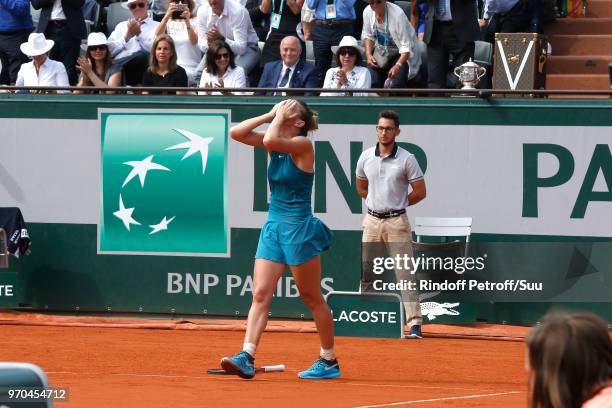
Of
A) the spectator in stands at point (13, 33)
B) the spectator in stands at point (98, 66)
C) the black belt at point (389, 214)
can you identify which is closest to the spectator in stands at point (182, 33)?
the spectator in stands at point (98, 66)

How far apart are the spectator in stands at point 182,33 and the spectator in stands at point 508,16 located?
140 inches

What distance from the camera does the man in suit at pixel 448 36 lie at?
13.8 meters

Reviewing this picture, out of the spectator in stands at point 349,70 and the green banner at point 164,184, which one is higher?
the spectator in stands at point 349,70

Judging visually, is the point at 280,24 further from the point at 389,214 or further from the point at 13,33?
the point at 389,214

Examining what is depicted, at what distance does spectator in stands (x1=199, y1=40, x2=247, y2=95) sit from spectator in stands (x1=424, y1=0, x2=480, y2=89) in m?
2.17

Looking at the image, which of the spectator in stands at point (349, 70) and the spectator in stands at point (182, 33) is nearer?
the spectator in stands at point (349, 70)

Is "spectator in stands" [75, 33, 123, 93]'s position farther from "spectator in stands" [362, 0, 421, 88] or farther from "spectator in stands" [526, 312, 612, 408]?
"spectator in stands" [526, 312, 612, 408]

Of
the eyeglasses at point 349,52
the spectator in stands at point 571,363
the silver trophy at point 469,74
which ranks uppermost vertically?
the eyeglasses at point 349,52

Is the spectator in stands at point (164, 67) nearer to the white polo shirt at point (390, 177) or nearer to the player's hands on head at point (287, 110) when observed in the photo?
the white polo shirt at point (390, 177)

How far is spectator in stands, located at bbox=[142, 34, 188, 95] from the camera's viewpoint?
1351 cm

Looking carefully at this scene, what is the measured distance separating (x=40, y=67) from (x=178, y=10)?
1.78 meters

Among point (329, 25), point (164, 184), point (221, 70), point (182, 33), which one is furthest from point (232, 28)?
point (164, 184)

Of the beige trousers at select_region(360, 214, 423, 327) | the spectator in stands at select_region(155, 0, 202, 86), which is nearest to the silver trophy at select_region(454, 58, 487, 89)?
the beige trousers at select_region(360, 214, 423, 327)

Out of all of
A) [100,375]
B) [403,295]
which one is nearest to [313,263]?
[100,375]
